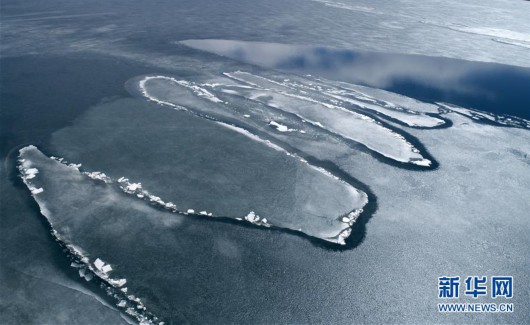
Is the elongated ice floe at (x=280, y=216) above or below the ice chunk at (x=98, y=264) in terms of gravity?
above

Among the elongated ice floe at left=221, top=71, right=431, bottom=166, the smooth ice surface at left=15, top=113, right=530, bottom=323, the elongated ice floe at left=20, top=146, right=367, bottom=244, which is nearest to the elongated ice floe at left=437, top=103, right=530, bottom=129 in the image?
the elongated ice floe at left=221, top=71, right=431, bottom=166

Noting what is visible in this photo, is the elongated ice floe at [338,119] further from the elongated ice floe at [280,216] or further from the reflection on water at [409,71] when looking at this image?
the reflection on water at [409,71]

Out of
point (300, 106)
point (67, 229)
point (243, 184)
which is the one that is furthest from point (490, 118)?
point (67, 229)

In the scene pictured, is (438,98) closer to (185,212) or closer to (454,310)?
(454,310)

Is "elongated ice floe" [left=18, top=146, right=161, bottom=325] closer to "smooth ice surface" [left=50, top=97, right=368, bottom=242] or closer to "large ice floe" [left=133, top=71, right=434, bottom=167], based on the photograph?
"smooth ice surface" [left=50, top=97, right=368, bottom=242]

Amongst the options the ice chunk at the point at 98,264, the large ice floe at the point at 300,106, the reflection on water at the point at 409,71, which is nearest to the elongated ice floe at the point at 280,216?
the ice chunk at the point at 98,264

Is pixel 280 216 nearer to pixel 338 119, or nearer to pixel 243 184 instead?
pixel 243 184
